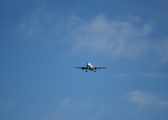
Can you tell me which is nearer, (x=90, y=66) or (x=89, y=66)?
(x=89, y=66)

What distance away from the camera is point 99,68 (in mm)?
139875

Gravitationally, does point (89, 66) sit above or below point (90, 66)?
below

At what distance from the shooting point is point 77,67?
14188cm

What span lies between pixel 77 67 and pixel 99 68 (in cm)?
1025

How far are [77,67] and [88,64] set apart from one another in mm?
10056

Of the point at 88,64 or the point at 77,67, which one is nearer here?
the point at 88,64

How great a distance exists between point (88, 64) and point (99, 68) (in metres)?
8.58

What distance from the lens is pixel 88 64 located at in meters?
133
